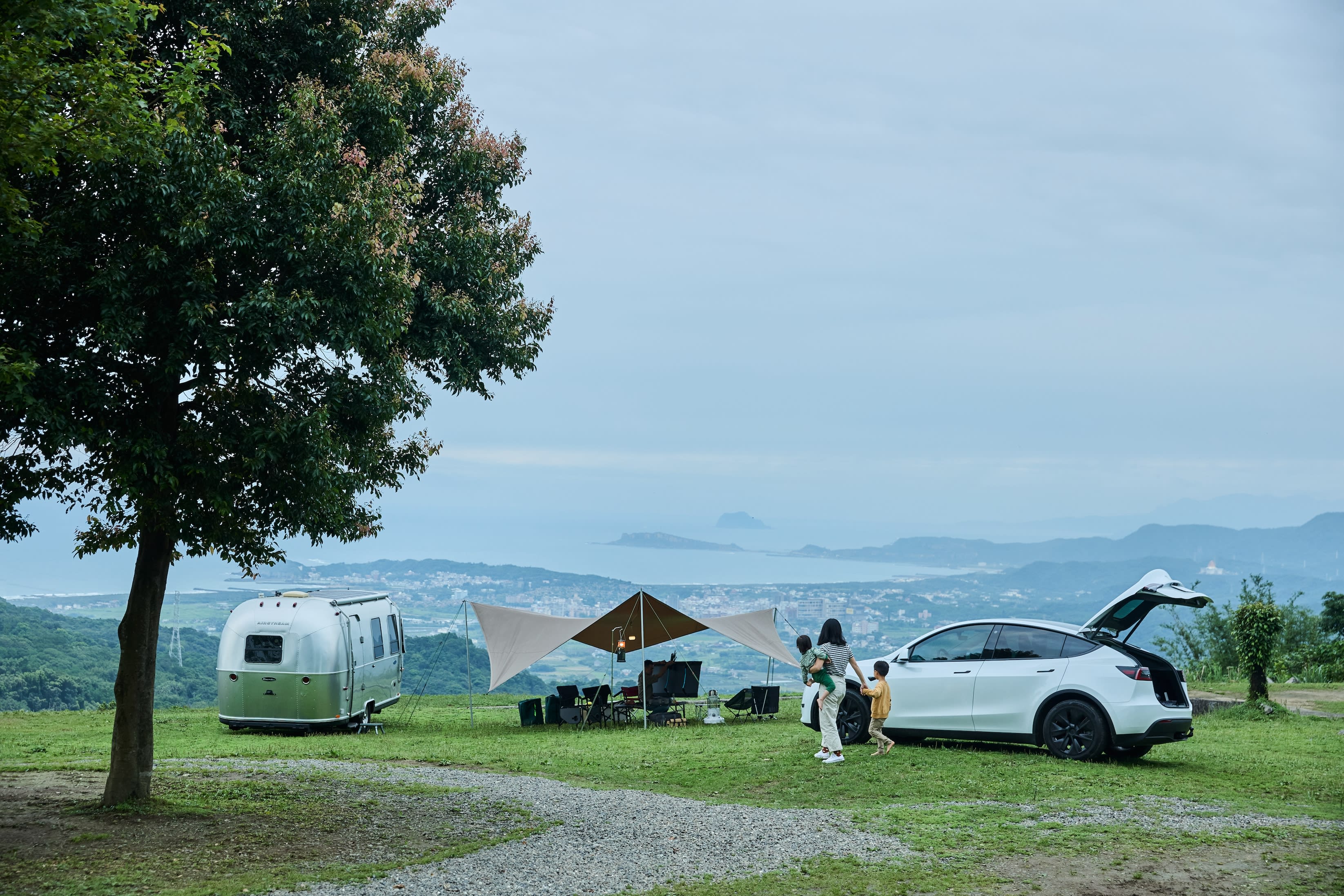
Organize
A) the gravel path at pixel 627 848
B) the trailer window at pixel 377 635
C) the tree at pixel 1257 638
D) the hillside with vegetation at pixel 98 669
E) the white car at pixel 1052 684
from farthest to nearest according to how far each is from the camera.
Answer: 1. the hillside with vegetation at pixel 98 669
2. the trailer window at pixel 377 635
3. the tree at pixel 1257 638
4. the white car at pixel 1052 684
5. the gravel path at pixel 627 848

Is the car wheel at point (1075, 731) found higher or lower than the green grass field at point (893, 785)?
higher

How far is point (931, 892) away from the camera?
6.86 m

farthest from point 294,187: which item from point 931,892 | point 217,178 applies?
point 931,892

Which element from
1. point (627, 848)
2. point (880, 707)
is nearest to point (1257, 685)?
point (880, 707)

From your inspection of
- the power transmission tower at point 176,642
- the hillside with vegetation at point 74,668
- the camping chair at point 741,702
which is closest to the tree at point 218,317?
the camping chair at point 741,702

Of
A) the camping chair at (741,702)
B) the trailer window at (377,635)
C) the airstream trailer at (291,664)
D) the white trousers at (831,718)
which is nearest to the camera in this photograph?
the white trousers at (831,718)

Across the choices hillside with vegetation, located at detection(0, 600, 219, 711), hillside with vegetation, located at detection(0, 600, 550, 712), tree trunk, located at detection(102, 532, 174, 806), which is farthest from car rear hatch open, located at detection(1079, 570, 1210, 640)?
hillside with vegetation, located at detection(0, 600, 219, 711)

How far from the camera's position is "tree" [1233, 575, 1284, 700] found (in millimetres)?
18562

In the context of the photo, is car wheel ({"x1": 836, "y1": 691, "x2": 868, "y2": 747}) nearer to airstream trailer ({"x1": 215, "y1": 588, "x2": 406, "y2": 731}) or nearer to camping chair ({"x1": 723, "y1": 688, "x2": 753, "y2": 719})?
camping chair ({"x1": 723, "y1": 688, "x2": 753, "y2": 719})

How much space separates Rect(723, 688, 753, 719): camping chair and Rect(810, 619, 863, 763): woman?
702 centimetres

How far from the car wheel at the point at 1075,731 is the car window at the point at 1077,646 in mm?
520

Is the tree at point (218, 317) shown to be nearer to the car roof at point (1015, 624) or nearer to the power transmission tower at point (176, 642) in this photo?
the car roof at point (1015, 624)

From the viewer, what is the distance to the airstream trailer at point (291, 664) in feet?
58.2

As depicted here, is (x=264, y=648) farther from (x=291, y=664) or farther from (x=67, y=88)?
(x=67, y=88)
